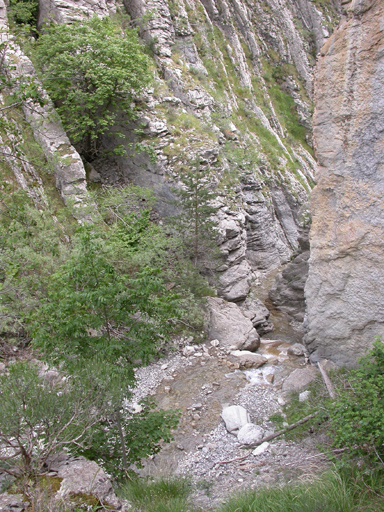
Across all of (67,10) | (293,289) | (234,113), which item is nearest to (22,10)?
(67,10)

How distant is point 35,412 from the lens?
12.2 ft

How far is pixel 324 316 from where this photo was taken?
28.0 feet

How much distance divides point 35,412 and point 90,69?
13431 mm

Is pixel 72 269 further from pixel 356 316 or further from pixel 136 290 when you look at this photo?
pixel 356 316

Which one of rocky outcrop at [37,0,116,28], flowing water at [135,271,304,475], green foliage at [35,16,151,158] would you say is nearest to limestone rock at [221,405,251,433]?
flowing water at [135,271,304,475]

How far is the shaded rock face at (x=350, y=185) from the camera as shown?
712 centimetres

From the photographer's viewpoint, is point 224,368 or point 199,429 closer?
point 199,429

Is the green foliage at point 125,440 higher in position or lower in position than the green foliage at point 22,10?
lower

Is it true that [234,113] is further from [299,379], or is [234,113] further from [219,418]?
[219,418]

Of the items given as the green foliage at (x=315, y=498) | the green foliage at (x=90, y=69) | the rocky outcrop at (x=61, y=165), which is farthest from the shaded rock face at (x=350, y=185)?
the green foliage at (x=90, y=69)

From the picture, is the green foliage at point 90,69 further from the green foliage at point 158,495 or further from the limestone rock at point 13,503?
the limestone rock at point 13,503

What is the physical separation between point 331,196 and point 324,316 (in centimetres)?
277

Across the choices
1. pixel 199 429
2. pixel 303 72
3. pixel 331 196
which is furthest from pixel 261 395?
pixel 303 72

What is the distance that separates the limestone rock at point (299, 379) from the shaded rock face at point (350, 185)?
0.72 metres
